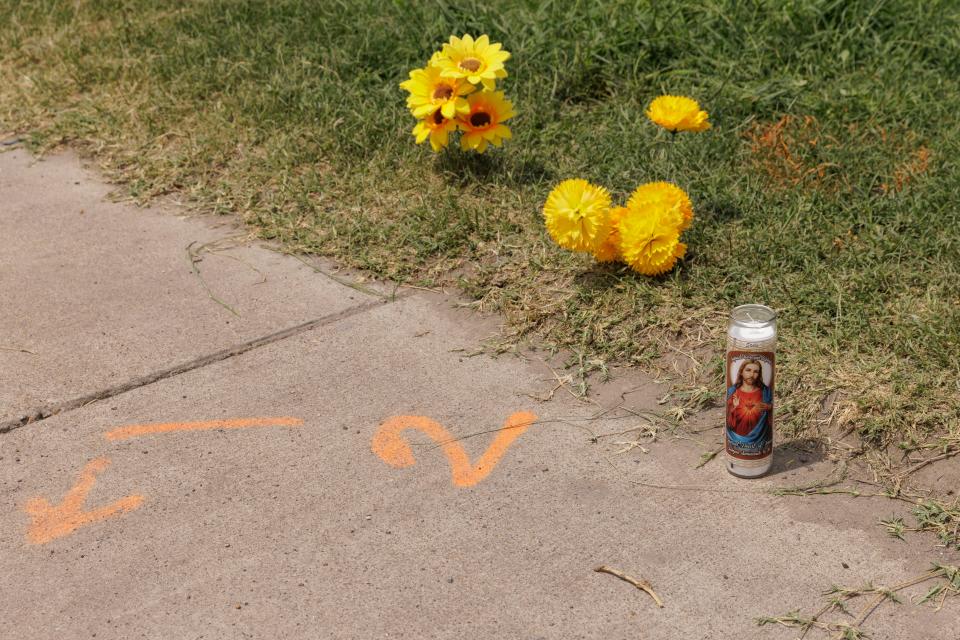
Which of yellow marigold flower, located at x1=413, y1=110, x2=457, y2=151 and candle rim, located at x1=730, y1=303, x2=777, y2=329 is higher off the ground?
yellow marigold flower, located at x1=413, y1=110, x2=457, y2=151

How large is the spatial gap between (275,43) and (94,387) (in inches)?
99.9

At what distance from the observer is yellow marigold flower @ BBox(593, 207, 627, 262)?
3.70 metres

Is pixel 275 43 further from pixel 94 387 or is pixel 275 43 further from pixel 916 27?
pixel 916 27

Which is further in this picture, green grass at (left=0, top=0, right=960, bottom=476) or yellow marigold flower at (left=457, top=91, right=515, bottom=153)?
yellow marigold flower at (left=457, top=91, right=515, bottom=153)

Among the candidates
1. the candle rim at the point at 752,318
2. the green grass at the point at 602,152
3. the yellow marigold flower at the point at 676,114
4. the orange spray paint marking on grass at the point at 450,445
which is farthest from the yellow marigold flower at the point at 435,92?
the candle rim at the point at 752,318

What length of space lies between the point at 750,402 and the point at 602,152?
185cm

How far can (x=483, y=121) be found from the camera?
14.4 feet

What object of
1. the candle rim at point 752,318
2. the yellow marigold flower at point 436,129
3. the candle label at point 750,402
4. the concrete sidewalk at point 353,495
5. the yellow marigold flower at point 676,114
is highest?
the yellow marigold flower at point 676,114

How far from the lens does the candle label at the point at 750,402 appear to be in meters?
2.85

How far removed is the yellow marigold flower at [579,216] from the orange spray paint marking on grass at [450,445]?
658 millimetres

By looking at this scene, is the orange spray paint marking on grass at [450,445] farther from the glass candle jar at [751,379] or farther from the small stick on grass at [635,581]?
the glass candle jar at [751,379]

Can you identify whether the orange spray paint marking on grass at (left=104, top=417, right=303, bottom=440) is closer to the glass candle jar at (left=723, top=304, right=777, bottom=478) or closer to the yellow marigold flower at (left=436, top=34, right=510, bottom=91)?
the glass candle jar at (left=723, top=304, right=777, bottom=478)

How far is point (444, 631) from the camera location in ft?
8.30

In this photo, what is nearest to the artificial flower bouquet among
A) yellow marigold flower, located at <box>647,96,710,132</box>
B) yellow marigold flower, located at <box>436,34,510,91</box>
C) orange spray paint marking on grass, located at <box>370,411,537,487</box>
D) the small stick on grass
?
yellow marigold flower, located at <box>436,34,510,91</box>
